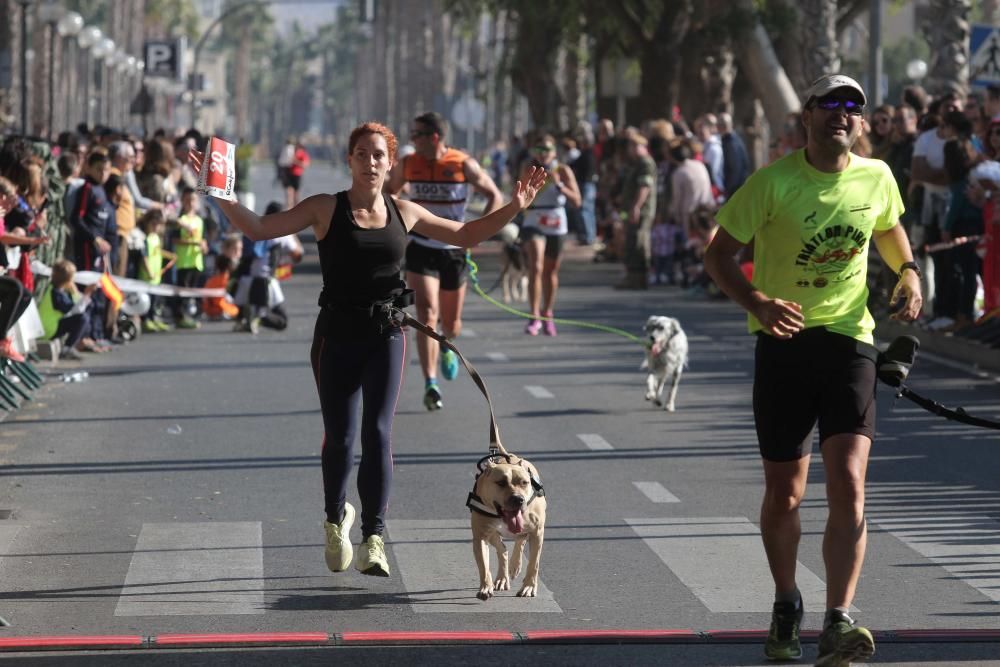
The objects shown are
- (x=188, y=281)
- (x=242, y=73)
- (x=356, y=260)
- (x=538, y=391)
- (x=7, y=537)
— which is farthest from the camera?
(x=242, y=73)

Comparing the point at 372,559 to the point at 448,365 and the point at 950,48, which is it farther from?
the point at 950,48

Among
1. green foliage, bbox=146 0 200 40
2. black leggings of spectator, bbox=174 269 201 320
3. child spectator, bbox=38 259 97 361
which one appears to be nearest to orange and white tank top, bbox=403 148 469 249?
child spectator, bbox=38 259 97 361

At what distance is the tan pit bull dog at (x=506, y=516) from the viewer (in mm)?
7773

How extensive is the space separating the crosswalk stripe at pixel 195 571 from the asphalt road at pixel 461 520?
0.07 ft

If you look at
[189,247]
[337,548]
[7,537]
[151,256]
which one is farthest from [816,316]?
[189,247]

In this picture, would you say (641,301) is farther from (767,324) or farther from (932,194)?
(767,324)

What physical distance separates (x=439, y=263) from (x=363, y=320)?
19.7 ft

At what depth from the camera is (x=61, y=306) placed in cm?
1714

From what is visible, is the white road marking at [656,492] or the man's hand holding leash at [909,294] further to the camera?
the white road marking at [656,492]

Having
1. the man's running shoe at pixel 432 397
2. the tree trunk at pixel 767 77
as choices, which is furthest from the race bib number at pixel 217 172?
the tree trunk at pixel 767 77

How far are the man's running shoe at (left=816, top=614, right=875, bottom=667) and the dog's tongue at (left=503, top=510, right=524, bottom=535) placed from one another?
1459mm

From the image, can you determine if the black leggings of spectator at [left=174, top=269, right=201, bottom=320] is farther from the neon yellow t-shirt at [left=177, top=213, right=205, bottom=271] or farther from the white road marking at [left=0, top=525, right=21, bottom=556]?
the white road marking at [left=0, top=525, right=21, bottom=556]

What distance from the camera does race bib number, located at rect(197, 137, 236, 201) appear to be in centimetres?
789

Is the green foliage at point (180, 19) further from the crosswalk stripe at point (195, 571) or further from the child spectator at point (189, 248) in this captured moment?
the crosswalk stripe at point (195, 571)
